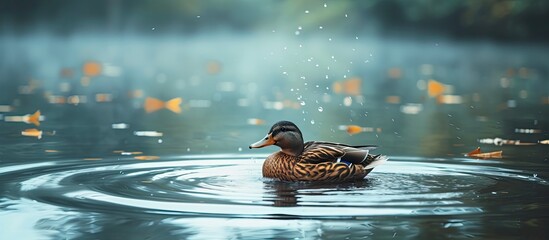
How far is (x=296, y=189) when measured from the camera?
8211 mm

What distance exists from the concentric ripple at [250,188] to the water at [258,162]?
14mm

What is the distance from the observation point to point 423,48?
111 feet

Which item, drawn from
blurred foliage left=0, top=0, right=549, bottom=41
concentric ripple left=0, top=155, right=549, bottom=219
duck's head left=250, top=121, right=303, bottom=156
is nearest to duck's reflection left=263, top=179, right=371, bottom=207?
concentric ripple left=0, top=155, right=549, bottom=219

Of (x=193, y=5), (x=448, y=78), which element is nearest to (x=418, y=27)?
(x=193, y=5)

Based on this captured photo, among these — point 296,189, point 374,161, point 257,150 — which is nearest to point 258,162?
point 257,150

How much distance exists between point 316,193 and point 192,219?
A: 1.43m

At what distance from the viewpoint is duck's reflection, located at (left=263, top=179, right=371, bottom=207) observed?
755 centimetres

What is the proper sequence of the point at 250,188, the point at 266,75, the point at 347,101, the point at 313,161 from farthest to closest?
the point at 266,75
the point at 347,101
the point at 313,161
the point at 250,188

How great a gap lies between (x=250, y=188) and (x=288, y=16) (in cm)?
2757

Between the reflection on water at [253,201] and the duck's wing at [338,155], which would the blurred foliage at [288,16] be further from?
the duck's wing at [338,155]

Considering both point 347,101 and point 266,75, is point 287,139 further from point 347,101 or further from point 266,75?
point 266,75

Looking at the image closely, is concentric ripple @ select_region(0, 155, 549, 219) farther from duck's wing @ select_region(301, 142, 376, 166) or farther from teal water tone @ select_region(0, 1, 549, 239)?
duck's wing @ select_region(301, 142, 376, 166)

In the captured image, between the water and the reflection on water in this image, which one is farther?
the water

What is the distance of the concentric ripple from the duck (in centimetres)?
12
